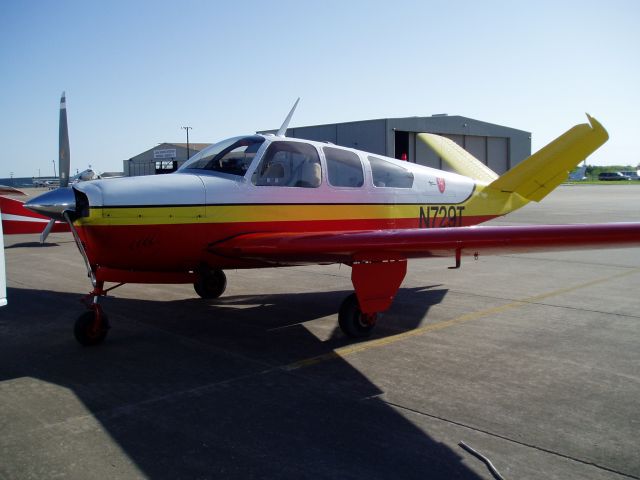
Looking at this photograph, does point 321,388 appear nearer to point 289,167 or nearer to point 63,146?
point 289,167

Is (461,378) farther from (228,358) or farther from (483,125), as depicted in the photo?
(483,125)

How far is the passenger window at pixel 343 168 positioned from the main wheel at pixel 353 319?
168 cm

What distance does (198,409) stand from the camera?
420 cm

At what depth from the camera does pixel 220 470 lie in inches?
129

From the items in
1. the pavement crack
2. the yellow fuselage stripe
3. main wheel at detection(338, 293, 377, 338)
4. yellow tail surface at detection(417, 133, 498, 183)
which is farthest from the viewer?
yellow tail surface at detection(417, 133, 498, 183)

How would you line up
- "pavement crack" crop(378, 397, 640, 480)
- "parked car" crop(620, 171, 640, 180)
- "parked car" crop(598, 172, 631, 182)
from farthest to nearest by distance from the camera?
"parked car" crop(620, 171, 640, 180)
"parked car" crop(598, 172, 631, 182)
"pavement crack" crop(378, 397, 640, 480)

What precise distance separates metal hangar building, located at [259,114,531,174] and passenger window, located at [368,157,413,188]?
81.2ft

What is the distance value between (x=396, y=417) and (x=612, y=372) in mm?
2289

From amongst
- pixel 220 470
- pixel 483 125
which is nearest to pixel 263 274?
pixel 220 470

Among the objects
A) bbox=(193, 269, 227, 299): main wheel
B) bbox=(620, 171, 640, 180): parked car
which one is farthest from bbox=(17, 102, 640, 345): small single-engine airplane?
bbox=(620, 171, 640, 180): parked car

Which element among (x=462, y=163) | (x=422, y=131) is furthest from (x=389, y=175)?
(x=422, y=131)

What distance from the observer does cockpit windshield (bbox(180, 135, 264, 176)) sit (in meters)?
6.55

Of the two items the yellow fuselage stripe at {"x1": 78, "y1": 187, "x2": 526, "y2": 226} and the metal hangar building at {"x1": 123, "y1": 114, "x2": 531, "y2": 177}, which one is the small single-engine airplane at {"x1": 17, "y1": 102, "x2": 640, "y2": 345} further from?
the metal hangar building at {"x1": 123, "y1": 114, "x2": 531, "y2": 177}

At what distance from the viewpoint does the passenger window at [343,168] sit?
709 cm
